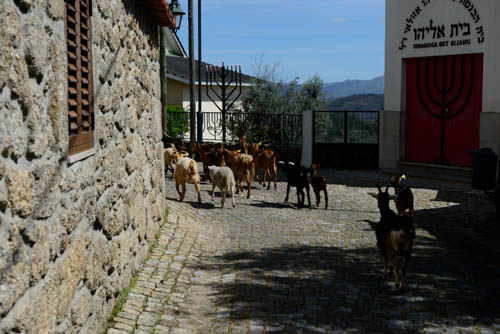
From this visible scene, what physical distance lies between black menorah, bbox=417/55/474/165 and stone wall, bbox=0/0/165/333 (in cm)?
1238

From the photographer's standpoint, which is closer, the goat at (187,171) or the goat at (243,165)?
the goat at (187,171)

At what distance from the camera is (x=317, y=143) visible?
20.6 metres

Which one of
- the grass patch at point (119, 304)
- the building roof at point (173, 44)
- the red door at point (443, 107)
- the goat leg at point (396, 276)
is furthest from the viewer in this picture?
the red door at point (443, 107)

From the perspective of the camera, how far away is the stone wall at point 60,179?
10.00 ft

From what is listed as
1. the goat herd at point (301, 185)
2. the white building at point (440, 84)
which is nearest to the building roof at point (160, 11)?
the goat herd at point (301, 185)

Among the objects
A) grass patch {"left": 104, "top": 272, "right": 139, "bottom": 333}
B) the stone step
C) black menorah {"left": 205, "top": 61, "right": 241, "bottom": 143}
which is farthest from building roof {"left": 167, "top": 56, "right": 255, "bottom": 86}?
grass patch {"left": 104, "top": 272, "right": 139, "bottom": 333}

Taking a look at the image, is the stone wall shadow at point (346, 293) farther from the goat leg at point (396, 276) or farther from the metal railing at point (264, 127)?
the metal railing at point (264, 127)

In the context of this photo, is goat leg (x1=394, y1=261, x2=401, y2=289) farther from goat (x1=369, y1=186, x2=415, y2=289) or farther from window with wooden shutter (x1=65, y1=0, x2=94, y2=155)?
window with wooden shutter (x1=65, y1=0, x2=94, y2=155)

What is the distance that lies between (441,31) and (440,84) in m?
1.48

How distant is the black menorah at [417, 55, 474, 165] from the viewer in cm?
1741

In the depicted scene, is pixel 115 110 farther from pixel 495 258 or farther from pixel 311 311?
pixel 495 258

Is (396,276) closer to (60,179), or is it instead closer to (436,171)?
(60,179)

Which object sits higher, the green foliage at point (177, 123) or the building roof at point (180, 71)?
the building roof at point (180, 71)

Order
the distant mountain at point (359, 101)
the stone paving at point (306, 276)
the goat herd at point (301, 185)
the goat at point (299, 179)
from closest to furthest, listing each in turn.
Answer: the stone paving at point (306, 276) → the goat herd at point (301, 185) → the goat at point (299, 179) → the distant mountain at point (359, 101)
